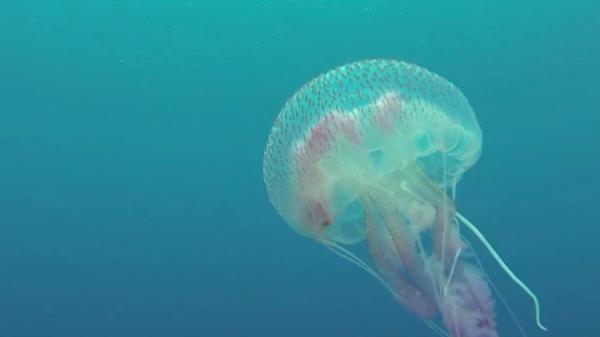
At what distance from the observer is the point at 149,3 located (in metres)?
11.7

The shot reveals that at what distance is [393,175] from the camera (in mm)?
3877

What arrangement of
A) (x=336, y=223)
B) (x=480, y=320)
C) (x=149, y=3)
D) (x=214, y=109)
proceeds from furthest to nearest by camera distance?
(x=214, y=109), (x=149, y=3), (x=336, y=223), (x=480, y=320)

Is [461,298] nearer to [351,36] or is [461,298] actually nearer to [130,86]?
[351,36]

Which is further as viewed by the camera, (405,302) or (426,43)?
(426,43)

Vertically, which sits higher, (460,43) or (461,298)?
(460,43)

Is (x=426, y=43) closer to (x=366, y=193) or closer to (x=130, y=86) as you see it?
(x=130, y=86)

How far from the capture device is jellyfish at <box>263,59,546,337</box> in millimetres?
3588

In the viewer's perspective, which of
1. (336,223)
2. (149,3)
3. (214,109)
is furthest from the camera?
(214,109)

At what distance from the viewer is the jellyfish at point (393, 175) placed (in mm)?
3588

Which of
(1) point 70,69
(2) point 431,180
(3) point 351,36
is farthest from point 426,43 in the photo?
(2) point 431,180

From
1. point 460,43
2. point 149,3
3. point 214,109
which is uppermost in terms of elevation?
point 149,3

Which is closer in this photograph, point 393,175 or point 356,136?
point 356,136

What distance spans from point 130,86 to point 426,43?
212 inches

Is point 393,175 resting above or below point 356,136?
below
